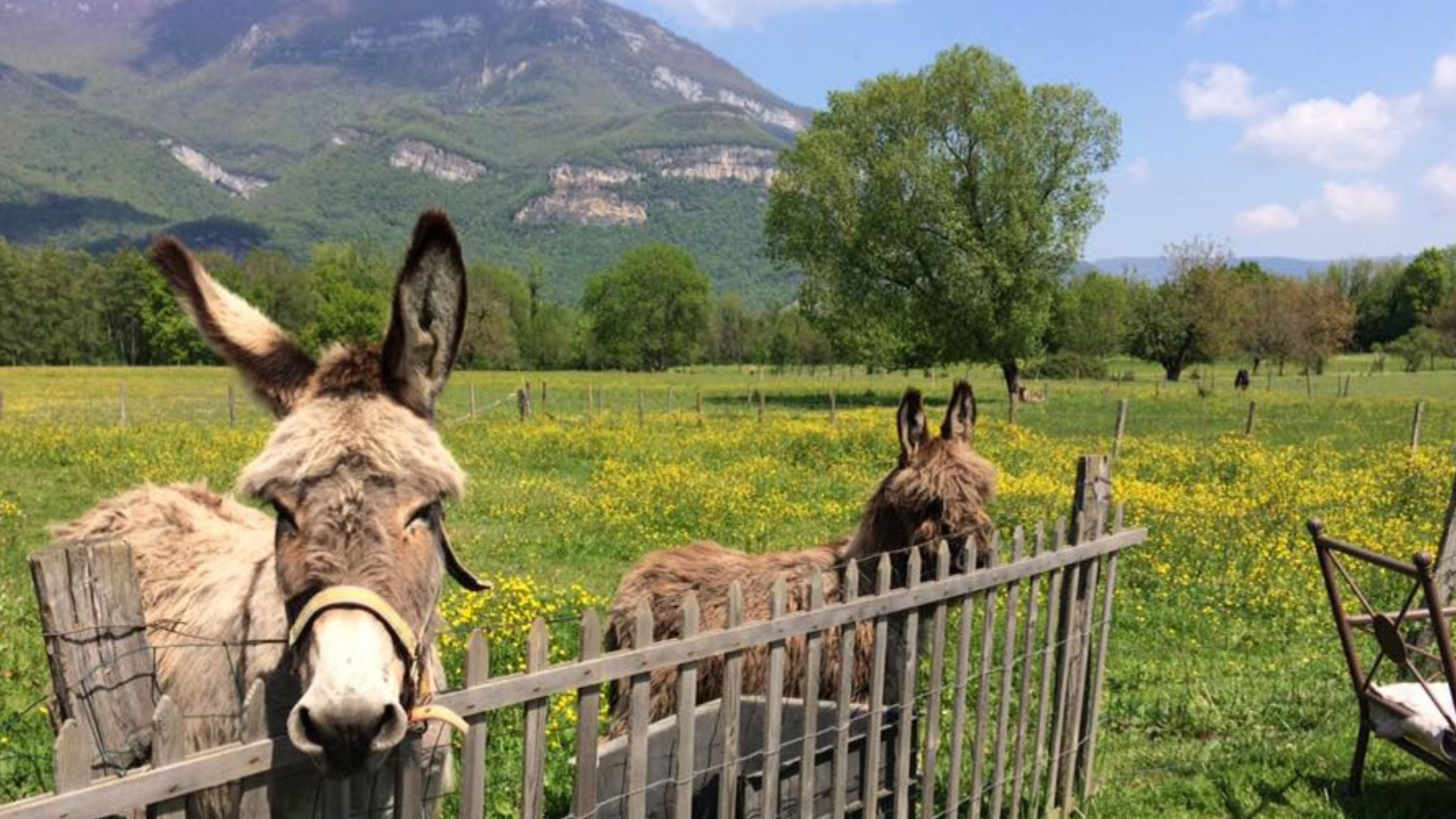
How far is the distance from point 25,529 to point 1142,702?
12.7 m

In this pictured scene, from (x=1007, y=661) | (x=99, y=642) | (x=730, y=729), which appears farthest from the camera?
(x=1007, y=661)

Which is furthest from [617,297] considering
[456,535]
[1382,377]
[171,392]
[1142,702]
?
[1142,702]

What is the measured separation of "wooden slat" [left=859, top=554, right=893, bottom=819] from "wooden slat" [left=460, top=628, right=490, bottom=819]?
183 centimetres

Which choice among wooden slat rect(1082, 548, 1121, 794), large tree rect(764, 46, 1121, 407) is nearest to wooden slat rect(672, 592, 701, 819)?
wooden slat rect(1082, 548, 1121, 794)

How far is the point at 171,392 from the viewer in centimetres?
4450

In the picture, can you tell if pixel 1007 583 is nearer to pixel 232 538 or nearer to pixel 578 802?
pixel 578 802

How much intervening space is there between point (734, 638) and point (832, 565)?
2.10 meters

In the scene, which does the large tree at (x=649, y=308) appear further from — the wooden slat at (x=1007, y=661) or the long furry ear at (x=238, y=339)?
the long furry ear at (x=238, y=339)

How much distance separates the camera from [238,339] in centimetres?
261

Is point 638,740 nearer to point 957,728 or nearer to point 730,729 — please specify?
point 730,729

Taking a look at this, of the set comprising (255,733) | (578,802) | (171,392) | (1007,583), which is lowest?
(171,392)

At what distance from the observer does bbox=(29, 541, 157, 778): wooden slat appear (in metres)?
2.01

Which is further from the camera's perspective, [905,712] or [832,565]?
[832,565]

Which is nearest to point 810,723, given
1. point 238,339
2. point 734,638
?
point 734,638
